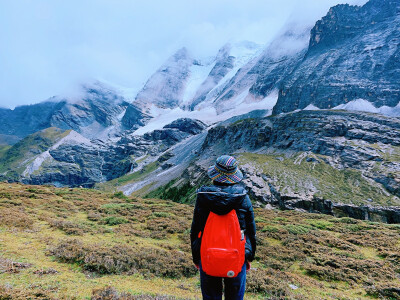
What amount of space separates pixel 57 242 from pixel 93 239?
2.01 m

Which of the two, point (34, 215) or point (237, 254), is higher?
point (237, 254)

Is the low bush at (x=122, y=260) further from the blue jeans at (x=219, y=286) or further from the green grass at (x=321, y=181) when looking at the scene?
the green grass at (x=321, y=181)

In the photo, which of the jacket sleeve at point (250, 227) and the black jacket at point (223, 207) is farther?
the jacket sleeve at point (250, 227)

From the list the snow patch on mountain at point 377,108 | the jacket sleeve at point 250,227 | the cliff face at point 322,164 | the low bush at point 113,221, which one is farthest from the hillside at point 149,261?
the snow patch on mountain at point 377,108

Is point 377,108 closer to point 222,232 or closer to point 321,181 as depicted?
point 321,181

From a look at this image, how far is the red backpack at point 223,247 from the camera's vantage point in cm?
467

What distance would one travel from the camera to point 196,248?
17.7 ft

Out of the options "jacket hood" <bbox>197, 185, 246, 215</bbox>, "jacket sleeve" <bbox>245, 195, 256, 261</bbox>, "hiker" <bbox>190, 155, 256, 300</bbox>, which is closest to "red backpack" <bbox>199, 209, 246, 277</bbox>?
"hiker" <bbox>190, 155, 256, 300</bbox>

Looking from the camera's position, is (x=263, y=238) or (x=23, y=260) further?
(x=263, y=238)

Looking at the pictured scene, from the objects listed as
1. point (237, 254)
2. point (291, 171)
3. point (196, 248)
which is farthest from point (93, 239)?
point (291, 171)

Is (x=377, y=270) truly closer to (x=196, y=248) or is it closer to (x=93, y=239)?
(x=196, y=248)

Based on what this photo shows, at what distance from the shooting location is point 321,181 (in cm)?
7962

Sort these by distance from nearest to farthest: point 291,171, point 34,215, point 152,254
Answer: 1. point 152,254
2. point 34,215
3. point 291,171

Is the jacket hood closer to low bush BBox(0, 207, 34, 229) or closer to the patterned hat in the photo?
the patterned hat
